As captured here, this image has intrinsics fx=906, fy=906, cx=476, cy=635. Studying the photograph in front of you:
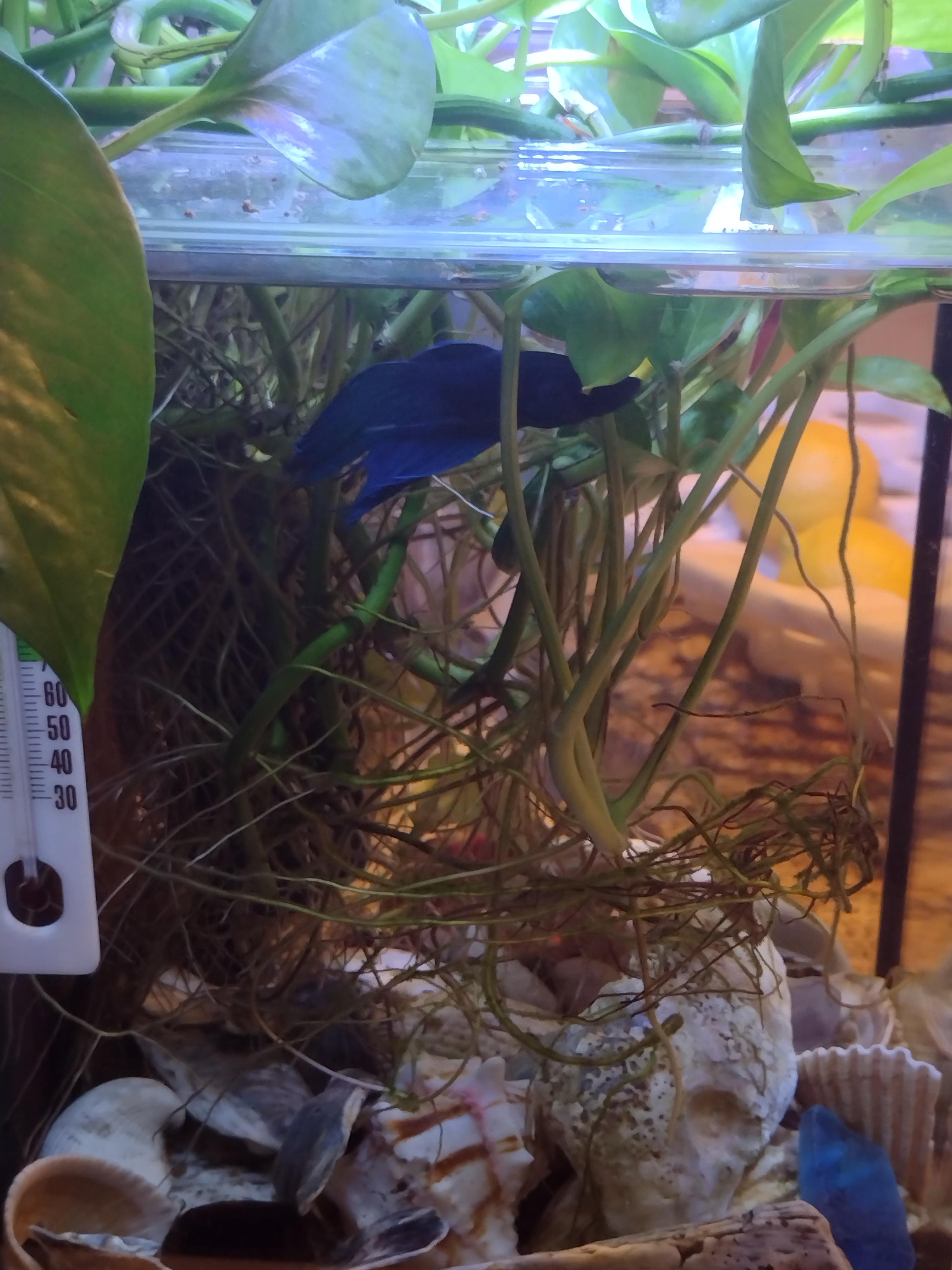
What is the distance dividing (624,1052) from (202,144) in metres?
0.54

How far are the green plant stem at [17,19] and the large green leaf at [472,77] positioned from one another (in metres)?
0.22

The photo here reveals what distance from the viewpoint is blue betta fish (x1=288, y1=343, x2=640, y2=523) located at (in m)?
0.42

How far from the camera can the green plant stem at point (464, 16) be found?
483 millimetres

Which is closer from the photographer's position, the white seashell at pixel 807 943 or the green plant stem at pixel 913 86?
the green plant stem at pixel 913 86

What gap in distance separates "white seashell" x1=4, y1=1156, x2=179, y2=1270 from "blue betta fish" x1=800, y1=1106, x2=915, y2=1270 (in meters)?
0.35

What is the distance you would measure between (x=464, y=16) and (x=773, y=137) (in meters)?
0.23

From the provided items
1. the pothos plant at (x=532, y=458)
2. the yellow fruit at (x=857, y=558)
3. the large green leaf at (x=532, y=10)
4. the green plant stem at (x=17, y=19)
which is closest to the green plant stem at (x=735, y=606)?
the pothos plant at (x=532, y=458)

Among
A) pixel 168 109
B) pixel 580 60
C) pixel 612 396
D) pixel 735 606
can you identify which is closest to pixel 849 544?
pixel 735 606

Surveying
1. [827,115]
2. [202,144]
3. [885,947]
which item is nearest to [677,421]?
[827,115]

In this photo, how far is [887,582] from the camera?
62 centimetres

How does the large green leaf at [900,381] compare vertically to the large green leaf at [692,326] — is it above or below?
below

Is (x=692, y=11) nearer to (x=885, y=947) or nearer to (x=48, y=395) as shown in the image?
(x=48, y=395)

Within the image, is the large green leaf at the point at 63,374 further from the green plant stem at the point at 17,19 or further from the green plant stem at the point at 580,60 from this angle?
the green plant stem at the point at 580,60

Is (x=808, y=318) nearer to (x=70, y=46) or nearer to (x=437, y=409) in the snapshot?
(x=437, y=409)
